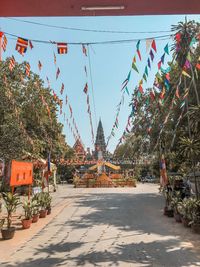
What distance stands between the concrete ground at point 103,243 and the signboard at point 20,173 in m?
1.61

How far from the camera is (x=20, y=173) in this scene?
36.3 ft

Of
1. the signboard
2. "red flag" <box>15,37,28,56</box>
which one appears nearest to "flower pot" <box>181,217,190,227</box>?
the signboard

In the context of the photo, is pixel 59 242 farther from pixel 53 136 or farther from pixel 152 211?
pixel 53 136

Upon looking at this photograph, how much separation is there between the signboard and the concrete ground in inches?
63.5

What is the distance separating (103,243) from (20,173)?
14.2ft

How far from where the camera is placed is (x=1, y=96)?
701 inches

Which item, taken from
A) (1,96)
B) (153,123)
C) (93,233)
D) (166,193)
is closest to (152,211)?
(166,193)

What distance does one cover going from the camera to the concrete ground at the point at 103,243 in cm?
664

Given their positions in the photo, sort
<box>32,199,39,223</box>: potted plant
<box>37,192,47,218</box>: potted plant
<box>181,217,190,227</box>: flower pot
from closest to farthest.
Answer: <box>181,217,190,227</box>: flower pot
<box>32,199,39,223</box>: potted plant
<box>37,192,47,218</box>: potted plant

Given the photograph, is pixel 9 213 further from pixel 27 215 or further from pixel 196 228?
pixel 196 228

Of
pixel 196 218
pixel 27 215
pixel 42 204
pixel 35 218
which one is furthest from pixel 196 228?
pixel 42 204

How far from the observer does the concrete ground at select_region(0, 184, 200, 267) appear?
262 inches

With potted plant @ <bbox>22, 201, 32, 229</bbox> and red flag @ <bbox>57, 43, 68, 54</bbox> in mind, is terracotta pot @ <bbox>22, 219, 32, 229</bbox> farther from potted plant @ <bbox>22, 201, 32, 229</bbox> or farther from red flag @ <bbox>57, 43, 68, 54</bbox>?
red flag @ <bbox>57, 43, 68, 54</bbox>

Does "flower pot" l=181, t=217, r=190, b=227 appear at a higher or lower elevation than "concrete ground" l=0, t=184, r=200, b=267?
higher
